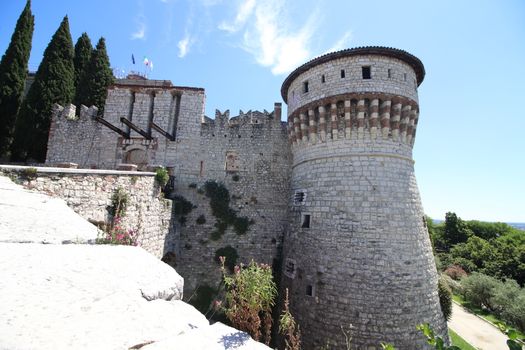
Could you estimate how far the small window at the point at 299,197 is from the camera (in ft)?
37.1

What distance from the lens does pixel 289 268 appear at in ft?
36.7

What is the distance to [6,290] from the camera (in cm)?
199

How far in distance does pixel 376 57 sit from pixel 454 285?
22.3 metres

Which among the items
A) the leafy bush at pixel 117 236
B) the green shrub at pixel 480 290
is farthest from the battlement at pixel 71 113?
the green shrub at pixel 480 290

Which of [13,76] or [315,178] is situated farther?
[13,76]

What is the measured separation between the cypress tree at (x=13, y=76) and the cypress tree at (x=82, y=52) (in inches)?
123

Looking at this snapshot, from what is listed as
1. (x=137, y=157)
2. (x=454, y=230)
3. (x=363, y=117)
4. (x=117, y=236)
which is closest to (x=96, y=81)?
(x=137, y=157)

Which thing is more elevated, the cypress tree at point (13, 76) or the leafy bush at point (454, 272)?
the cypress tree at point (13, 76)

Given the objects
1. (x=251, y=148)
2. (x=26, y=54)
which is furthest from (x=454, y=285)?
(x=26, y=54)

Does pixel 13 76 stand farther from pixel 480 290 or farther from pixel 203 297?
pixel 480 290

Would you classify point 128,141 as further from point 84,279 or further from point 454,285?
point 454,285

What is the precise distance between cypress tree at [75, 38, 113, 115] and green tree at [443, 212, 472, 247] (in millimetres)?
49437

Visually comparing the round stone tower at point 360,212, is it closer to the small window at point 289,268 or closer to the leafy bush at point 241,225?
the small window at point 289,268

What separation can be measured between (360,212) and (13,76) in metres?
25.5
